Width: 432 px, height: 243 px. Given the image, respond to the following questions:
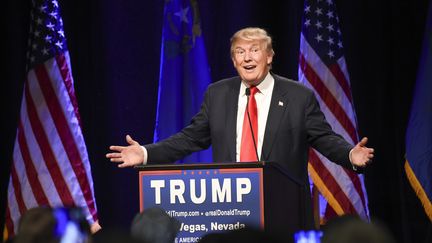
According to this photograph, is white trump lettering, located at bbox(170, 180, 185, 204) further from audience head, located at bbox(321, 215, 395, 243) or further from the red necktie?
audience head, located at bbox(321, 215, 395, 243)

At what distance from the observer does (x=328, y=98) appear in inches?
261

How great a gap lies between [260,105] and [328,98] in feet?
7.20

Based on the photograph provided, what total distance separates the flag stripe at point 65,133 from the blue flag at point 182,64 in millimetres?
803

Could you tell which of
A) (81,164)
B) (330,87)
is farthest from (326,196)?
(81,164)

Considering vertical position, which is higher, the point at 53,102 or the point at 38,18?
the point at 38,18

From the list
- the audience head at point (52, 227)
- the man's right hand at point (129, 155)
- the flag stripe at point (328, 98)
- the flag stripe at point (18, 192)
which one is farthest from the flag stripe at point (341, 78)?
the audience head at point (52, 227)

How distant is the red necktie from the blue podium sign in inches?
32.7

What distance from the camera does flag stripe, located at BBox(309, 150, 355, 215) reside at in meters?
6.44

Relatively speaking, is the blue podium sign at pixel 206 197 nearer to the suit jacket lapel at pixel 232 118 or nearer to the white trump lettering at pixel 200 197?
the white trump lettering at pixel 200 197

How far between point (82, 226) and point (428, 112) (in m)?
4.82

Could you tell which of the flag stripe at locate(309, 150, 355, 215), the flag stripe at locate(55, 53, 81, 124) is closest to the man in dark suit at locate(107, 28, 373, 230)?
the flag stripe at locate(309, 150, 355, 215)

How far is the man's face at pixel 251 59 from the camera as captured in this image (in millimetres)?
4645

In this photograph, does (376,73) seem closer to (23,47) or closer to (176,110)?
(176,110)

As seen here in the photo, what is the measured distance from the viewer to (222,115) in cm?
454
